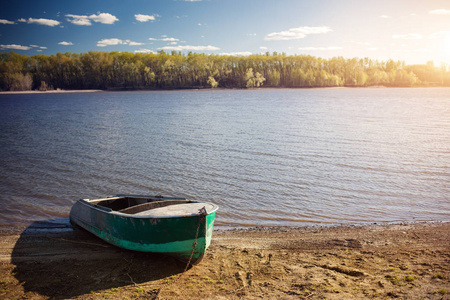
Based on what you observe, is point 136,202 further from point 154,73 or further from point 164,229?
point 154,73

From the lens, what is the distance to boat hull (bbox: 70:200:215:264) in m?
7.08

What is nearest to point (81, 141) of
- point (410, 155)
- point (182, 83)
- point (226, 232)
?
point (226, 232)

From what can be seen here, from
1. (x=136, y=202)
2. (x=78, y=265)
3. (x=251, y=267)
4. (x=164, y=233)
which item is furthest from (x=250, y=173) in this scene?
(x=78, y=265)

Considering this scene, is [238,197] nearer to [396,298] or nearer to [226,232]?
[226,232]

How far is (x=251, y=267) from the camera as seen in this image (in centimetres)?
741

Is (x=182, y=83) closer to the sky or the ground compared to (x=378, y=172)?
closer to the sky

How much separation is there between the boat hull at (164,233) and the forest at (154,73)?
156 m

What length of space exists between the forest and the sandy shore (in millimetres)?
155326

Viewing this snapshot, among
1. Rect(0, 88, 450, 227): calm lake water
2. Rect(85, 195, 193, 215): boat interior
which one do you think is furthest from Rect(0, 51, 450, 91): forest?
Rect(85, 195, 193, 215): boat interior

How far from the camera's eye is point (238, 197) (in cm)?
1293

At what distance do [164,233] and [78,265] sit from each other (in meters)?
2.44

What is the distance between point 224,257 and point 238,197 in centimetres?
498

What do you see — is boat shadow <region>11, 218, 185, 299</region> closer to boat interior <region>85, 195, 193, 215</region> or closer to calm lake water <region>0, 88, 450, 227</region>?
boat interior <region>85, 195, 193, 215</region>

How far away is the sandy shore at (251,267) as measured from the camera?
6326 mm
